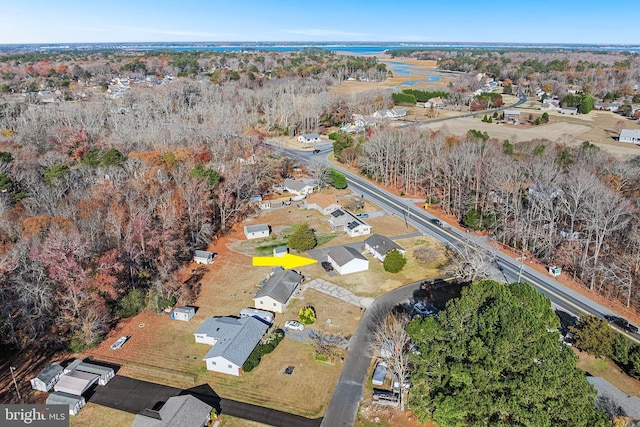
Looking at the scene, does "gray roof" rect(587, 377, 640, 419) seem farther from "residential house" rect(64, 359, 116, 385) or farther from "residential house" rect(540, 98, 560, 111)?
"residential house" rect(540, 98, 560, 111)

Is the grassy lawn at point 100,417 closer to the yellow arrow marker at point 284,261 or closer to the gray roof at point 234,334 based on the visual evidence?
the gray roof at point 234,334

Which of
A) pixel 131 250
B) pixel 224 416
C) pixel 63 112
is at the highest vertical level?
pixel 63 112

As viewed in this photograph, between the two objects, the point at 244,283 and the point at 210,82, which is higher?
the point at 210,82

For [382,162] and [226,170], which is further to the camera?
[382,162]

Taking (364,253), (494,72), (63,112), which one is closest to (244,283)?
(364,253)

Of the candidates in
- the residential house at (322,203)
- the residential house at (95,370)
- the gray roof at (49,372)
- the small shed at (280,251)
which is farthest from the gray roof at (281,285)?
the residential house at (322,203)

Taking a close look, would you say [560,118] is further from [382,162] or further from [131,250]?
[131,250]

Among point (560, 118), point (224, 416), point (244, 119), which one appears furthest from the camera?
point (560, 118)
